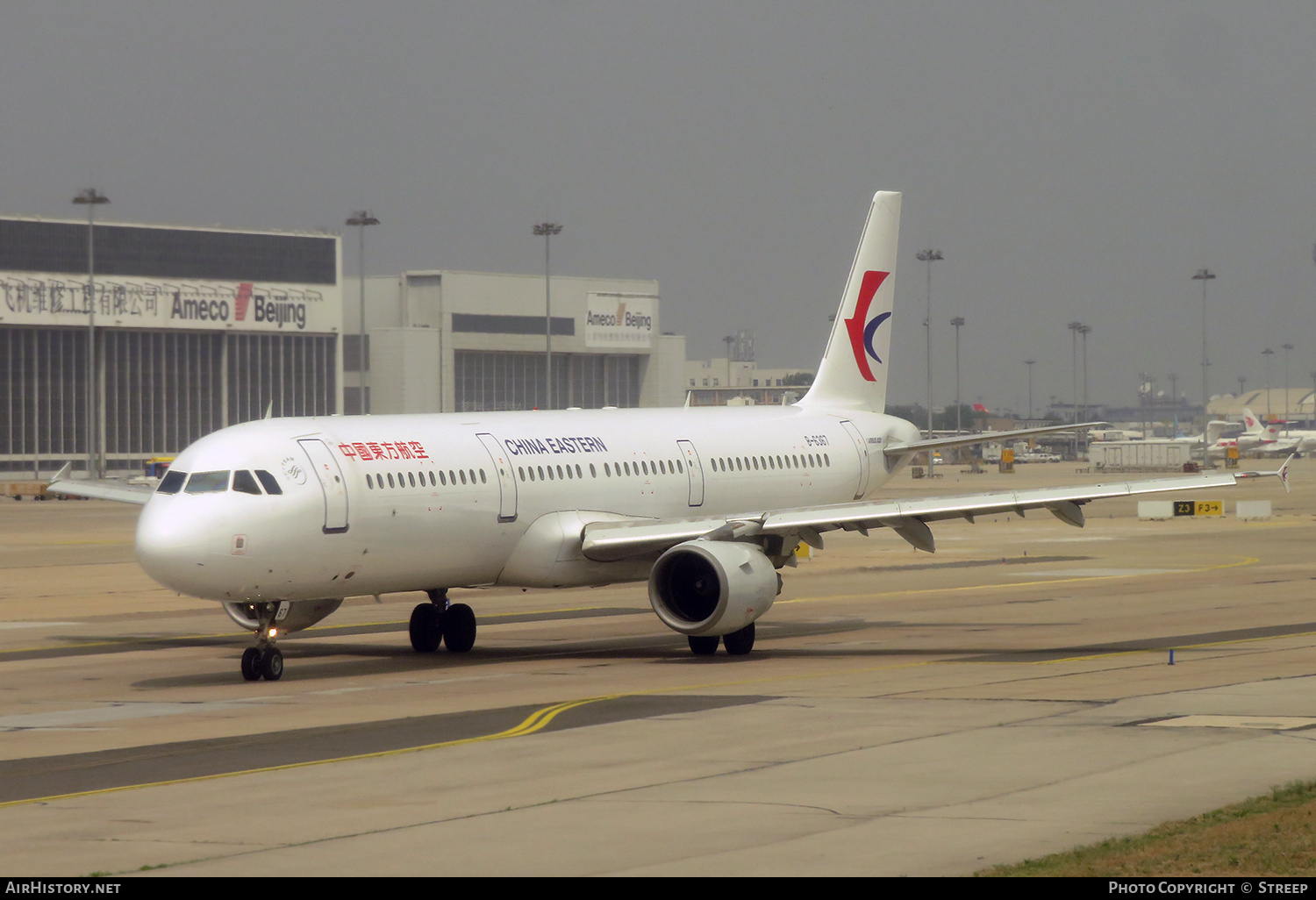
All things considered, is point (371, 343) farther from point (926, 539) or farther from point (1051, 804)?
point (1051, 804)

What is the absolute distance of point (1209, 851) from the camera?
13633 mm

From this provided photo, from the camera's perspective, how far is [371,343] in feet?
581

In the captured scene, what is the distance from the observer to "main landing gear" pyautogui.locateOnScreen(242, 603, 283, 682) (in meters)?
29.3

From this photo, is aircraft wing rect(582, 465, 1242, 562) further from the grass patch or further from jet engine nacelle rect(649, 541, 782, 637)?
the grass patch

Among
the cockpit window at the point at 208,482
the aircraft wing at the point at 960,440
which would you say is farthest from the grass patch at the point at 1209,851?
the aircraft wing at the point at 960,440

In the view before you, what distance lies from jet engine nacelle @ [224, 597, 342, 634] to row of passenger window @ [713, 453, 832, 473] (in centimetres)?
961

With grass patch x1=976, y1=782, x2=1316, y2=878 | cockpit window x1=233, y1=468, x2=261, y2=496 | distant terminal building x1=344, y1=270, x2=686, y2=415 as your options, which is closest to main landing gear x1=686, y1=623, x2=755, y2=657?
cockpit window x1=233, y1=468, x2=261, y2=496

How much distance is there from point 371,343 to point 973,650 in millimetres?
149652

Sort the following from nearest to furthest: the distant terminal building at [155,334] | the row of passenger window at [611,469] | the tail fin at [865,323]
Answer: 1. the row of passenger window at [611,469]
2. the tail fin at [865,323]
3. the distant terminal building at [155,334]

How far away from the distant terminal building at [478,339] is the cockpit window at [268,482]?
5630 inches

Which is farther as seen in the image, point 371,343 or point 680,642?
point 371,343

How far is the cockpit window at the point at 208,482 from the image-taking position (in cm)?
2820

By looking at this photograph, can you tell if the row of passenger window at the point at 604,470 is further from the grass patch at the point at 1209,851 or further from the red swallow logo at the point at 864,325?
the grass patch at the point at 1209,851
